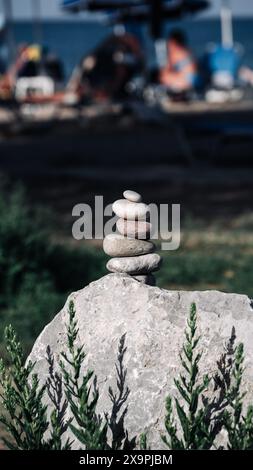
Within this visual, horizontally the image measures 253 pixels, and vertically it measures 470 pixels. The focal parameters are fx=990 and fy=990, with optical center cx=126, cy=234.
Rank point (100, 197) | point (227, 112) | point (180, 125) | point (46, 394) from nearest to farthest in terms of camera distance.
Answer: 1. point (46, 394)
2. point (100, 197)
3. point (180, 125)
4. point (227, 112)

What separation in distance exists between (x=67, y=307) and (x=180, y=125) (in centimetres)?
994

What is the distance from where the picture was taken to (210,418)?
255 cm

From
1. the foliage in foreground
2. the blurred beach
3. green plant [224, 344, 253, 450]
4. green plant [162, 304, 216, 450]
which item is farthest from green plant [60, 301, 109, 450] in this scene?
the blurred beach

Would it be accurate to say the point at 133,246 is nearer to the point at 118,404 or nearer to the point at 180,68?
the point at 118,404

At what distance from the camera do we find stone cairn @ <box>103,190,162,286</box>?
3.05m

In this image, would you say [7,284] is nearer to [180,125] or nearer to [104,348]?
[104,348]

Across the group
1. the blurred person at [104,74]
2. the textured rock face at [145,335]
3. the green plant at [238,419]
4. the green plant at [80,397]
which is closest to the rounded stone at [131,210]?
the textured rock face at [145,335]

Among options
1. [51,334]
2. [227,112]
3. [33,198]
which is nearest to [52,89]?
[227,112]

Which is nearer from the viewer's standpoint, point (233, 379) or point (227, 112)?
point (233, 379)

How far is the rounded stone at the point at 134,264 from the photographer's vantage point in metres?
3.07

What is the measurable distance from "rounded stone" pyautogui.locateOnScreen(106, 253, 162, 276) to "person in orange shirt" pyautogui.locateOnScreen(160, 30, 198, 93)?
19.7m

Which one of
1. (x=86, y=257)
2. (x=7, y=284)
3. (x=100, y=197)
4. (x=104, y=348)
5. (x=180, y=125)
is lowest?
(x=104, y=348)

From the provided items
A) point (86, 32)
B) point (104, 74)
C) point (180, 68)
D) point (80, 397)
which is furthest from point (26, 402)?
point (86, 32)

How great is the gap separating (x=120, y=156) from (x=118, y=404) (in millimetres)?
10901
